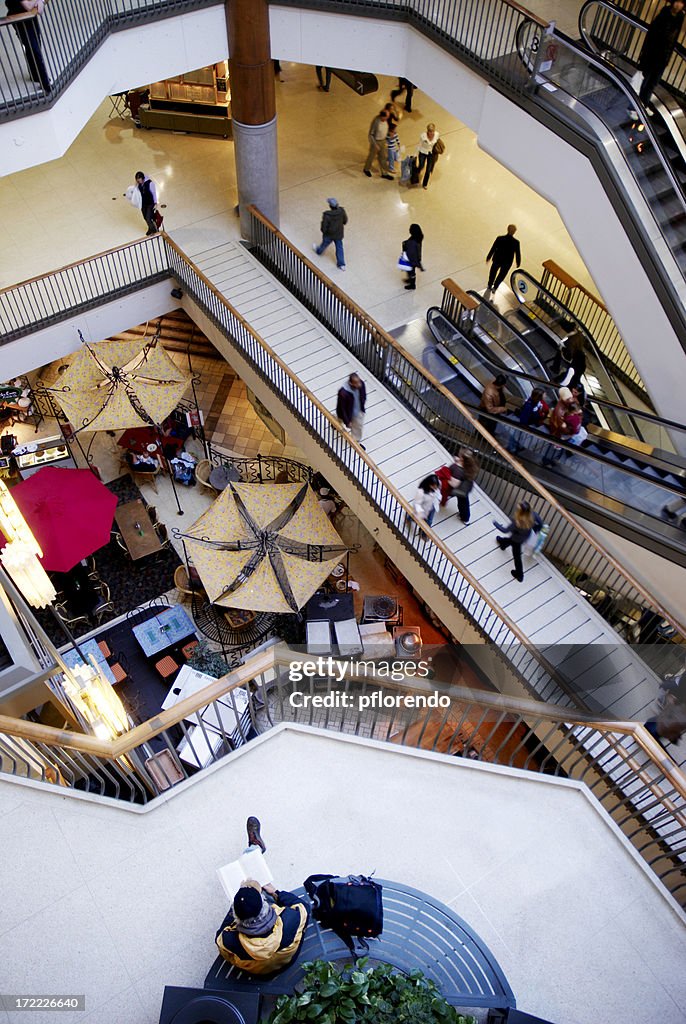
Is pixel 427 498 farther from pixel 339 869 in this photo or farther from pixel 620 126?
pixel 620 126

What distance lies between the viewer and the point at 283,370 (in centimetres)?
1084

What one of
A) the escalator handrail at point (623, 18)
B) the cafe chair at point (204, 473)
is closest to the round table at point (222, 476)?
the cafe chair at point (204, 473)

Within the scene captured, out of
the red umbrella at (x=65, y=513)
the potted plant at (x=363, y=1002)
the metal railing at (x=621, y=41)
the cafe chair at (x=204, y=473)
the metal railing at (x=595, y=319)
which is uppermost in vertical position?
the metal railing at (x=621, y=41)

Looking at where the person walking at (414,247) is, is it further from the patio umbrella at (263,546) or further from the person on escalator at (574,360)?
the patio umbrella at (263,546)

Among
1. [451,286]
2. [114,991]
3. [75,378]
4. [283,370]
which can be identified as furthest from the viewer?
[75,378]

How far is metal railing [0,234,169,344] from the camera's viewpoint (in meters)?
11.8

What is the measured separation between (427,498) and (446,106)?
21.6 ft

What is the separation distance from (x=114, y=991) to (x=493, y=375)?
9.23 metres

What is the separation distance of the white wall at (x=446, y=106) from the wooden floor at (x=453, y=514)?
9.59ft

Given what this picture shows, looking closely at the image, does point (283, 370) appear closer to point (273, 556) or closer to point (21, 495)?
point (273, 556)

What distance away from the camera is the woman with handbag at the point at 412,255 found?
1218 centimetres

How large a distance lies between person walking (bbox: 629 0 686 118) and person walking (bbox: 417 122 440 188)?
4.83 metres

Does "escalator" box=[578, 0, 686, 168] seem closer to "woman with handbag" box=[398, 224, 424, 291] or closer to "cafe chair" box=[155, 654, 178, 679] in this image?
"woman with handbag" box=[398, 224, 424, 291]

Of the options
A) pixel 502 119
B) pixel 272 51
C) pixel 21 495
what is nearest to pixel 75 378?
pixel 21 495
